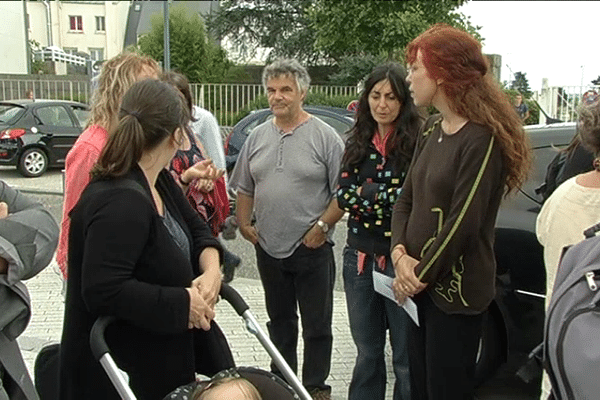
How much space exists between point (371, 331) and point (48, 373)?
1575 mm

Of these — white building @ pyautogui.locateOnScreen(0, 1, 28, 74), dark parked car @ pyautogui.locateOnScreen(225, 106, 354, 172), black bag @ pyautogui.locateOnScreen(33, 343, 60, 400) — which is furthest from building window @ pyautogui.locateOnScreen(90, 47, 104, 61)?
black bag @ pyautogui.locateOnScreen(33, 343, 60, 400)

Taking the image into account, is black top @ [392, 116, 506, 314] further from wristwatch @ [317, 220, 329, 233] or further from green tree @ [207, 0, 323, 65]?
green tree @ [207, 0, 323, 65]

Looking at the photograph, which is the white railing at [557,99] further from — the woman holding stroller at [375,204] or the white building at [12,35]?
the woman holding stroller at [375,204]

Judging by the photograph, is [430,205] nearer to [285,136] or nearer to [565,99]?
[285,136]

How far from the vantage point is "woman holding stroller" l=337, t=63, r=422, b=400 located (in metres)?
3.25

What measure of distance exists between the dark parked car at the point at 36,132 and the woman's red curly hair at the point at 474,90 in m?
11.5

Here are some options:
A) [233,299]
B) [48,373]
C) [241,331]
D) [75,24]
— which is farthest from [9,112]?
[233,299]

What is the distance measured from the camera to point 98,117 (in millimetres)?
3016

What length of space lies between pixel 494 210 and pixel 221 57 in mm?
24242

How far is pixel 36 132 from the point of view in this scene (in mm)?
13648

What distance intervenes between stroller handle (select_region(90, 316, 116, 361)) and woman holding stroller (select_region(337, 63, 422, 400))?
1519 mm

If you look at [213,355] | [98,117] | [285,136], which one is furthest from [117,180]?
[285,136]

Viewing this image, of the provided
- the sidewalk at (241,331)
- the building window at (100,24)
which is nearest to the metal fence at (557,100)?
the sidewalk at (241,331)

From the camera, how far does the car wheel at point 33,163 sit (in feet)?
44.4
